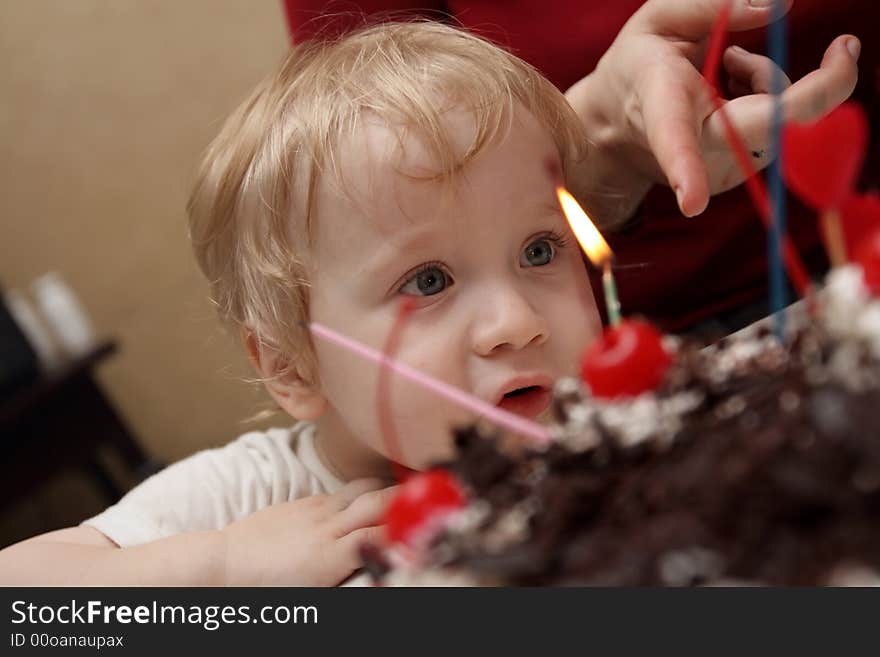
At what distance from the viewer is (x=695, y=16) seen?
0.71 metres

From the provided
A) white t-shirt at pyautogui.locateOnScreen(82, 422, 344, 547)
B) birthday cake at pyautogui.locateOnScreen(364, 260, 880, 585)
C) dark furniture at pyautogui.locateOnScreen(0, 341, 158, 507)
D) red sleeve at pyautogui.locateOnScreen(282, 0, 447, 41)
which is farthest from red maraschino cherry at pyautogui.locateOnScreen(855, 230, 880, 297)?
dark furniture at pyautogui.locateOnScreen(0, 341, 158, 507)

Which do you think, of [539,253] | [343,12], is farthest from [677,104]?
[343,12]

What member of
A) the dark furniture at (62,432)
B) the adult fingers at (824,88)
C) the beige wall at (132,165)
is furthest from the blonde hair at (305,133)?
the beige wall at (132,165)

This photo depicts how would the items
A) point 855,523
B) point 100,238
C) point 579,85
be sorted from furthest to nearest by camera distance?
1. point 100,238
2. point 579,85
3. point 855,523

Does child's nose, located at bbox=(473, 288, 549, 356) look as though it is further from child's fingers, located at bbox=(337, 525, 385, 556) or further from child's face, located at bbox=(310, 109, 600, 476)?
child's fingers, located at bbox=(337, 525, 385, 556)

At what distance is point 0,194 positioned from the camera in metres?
2.14

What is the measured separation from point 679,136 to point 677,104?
5 cm

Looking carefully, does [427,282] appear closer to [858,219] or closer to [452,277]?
[452,277]

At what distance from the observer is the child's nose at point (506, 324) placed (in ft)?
2.04

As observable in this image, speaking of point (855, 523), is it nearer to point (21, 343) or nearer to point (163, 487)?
point (163, 487)

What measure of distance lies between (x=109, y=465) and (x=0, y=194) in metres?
0.70

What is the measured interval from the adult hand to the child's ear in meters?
0.32

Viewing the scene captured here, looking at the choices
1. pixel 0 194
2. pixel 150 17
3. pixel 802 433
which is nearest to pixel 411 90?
pixel 802 433

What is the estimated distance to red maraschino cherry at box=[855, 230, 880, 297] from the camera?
31 cm
